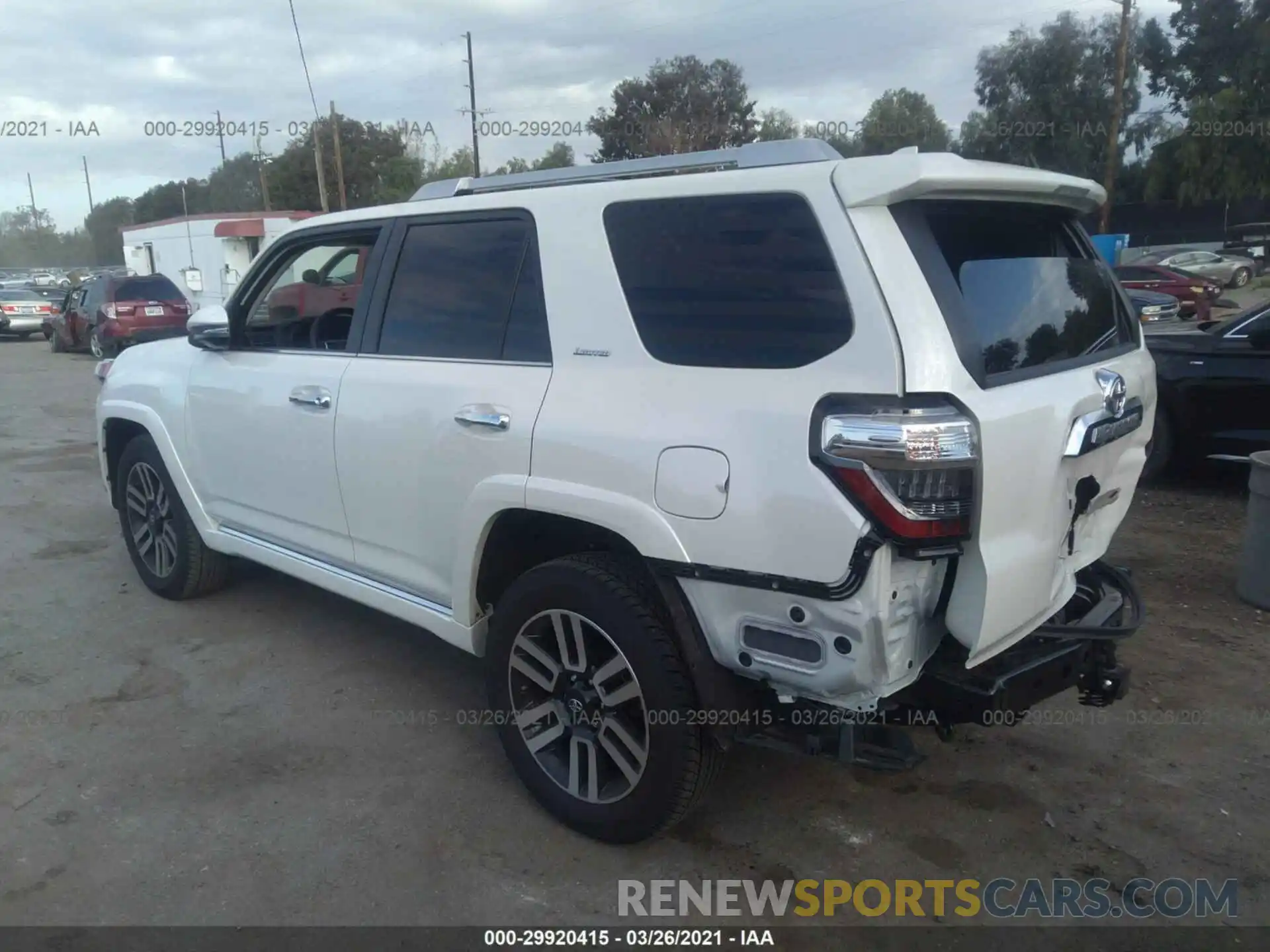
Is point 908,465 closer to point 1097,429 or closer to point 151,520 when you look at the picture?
point 1097,429

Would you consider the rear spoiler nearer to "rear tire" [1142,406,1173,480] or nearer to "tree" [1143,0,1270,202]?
"rear tire" [1142,406,1173,480]

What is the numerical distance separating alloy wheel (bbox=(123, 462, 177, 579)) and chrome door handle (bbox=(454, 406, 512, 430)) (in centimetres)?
254

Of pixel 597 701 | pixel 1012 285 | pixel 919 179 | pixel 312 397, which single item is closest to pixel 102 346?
pixel 312 397

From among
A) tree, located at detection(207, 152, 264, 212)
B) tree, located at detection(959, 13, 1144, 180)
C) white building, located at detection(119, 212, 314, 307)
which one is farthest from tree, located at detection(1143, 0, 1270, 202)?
tree, located at detection(207, 152, 264, 212)

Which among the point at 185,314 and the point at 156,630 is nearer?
the point at 156,630

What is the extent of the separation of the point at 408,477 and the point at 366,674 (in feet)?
4.44

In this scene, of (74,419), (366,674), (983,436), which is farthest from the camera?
(74,419)

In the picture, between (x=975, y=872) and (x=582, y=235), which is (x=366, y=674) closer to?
(x=582, y=235)

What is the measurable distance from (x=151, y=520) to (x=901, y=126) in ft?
131

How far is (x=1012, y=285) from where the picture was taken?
2.89m

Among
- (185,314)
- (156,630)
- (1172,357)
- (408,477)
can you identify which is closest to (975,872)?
(408,477)

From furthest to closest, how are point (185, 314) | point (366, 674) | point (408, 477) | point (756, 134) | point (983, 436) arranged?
point (756, 134) → point (185, 314) → point (366, 674) → point (408, 477) → point (983, 436)

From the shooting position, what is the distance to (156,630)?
5062 mm

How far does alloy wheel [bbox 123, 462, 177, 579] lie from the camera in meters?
5.22
